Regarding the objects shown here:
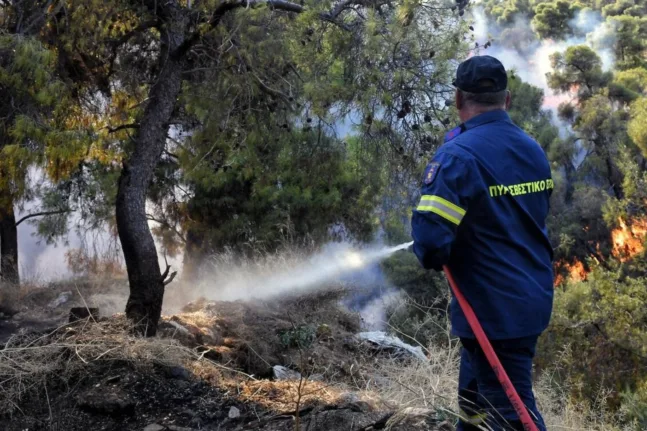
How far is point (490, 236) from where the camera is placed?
2.80m

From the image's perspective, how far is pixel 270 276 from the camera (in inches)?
469

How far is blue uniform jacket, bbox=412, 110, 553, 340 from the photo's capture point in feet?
8.73

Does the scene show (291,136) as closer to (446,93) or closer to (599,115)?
(446,93)

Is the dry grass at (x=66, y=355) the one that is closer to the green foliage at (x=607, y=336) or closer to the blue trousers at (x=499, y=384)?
the blue trousers at (x=499, y=384)

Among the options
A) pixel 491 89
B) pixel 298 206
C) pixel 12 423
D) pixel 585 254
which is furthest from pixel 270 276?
pixel 585 254

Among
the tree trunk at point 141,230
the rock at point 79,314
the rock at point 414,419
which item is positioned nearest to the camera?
the rock at point 414,419

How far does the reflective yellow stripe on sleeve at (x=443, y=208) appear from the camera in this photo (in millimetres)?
2631

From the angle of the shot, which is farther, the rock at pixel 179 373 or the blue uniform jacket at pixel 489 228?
the rock at pixel 179 373

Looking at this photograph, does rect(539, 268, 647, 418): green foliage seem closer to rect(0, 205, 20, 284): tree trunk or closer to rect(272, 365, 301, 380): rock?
rect(272, 365, 301, 380): rock

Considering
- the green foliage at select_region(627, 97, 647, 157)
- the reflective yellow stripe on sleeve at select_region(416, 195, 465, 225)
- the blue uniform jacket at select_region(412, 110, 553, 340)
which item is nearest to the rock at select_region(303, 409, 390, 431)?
the blue uniform jacket at select_region(412, 110, 553, 340)

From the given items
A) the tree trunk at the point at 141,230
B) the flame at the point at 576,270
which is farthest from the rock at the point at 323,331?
the flame at the point at 576,270

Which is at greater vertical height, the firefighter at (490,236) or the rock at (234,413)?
the firefighter at (490,236)

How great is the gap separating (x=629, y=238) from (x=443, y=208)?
54.6ft

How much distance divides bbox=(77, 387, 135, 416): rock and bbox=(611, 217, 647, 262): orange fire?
14.6 meters
